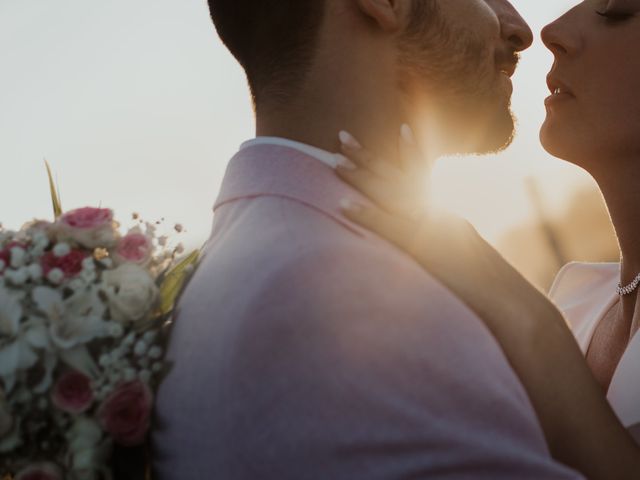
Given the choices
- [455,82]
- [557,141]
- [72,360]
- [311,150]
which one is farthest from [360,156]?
[557,141]

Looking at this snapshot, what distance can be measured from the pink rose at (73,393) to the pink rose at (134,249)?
1.49 ft

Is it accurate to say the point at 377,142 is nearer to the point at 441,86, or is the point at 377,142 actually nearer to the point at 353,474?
the point at 441,86

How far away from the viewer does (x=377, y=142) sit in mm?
2713

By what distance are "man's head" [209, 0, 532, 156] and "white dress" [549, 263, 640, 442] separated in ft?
4.84

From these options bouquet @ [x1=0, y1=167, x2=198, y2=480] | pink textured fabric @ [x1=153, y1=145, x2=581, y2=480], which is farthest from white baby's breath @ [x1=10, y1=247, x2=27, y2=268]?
pink textured fabric @ [x1=153, y1=145, x2=581, y2=480]

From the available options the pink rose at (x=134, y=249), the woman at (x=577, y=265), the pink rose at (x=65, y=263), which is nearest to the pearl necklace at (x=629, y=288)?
the woman at (x=577, y=265)

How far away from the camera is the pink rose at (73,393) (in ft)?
6.77

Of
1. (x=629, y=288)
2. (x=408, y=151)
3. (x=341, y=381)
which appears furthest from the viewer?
(x=629, y=288)

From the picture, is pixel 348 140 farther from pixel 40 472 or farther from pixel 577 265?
pixel 577 265

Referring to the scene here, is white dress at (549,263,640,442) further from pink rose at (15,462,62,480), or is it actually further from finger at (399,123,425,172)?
pink rose at (15,462,62,480)

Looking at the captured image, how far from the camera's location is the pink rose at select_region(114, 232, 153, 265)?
2.41 metres

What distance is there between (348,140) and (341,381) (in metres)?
1.02

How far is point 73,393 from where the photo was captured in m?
2.09

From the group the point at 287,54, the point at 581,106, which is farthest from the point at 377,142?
the point at 581,106
